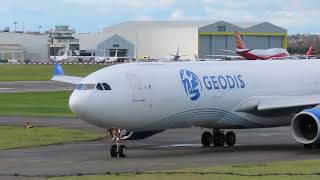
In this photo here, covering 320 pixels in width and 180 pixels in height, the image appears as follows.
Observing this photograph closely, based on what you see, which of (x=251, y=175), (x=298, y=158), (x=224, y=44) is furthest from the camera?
(x=224, y=44)

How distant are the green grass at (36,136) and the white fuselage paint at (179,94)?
234 inches

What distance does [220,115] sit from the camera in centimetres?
3042

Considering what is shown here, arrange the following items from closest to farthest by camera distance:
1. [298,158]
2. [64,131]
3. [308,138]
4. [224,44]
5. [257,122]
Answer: [298,158]
[308,138]
[257,122]
[64,131]
[224,44]

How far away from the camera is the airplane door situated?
27516 mm

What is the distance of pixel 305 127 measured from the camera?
29453mm

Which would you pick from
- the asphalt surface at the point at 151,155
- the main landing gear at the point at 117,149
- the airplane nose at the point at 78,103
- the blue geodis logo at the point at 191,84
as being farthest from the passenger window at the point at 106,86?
the blue geodis logo at the point at 191,84

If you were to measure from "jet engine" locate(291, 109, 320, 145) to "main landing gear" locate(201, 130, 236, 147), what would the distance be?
384 centimetres

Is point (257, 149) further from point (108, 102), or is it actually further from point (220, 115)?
point (108, 102)

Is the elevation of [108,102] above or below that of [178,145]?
above

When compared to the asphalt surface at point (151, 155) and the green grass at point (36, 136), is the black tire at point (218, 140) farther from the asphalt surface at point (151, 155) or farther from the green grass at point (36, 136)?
the green grass at point (36, 136)

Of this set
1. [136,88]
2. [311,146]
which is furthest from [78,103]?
[311,146]

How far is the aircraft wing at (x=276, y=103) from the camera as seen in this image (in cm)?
3006

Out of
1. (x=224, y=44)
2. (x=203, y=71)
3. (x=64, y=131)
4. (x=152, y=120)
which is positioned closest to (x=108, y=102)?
(x=152, y=120)

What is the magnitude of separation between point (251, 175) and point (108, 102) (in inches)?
316
